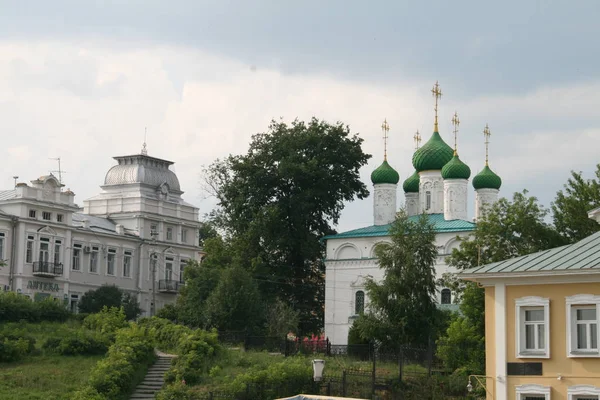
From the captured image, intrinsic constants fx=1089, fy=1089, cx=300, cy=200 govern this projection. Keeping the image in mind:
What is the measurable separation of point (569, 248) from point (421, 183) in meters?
29.6

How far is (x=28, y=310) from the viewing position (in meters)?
39.8

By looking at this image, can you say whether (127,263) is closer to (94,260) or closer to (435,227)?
(94,260)

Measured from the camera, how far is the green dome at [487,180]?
5119 cm

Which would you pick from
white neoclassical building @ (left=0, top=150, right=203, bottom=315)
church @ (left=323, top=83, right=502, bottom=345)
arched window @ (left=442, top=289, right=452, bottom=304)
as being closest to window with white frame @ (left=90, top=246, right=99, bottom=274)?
white neoclassical building @ (left=0, top=150, right=203, bottom=315)

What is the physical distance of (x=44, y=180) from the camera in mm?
54406

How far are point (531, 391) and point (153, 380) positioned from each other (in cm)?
1263

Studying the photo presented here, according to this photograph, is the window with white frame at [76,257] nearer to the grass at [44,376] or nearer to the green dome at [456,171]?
the green dome at [456,171]

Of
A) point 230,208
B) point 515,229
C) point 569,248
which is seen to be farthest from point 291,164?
point 569,248

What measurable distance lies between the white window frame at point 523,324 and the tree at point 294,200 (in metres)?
28.8

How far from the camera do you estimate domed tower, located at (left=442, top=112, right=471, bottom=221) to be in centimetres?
5166

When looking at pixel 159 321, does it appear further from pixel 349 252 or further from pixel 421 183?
pixel 421 183

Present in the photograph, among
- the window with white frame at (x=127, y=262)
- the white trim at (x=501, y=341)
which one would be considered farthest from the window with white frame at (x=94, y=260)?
the white trim at (x=501, y=341)

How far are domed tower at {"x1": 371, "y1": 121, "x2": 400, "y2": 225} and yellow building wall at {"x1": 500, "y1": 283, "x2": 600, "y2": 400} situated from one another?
99.7 ft

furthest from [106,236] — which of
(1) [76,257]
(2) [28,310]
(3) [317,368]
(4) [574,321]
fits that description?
(4) [574,321]
